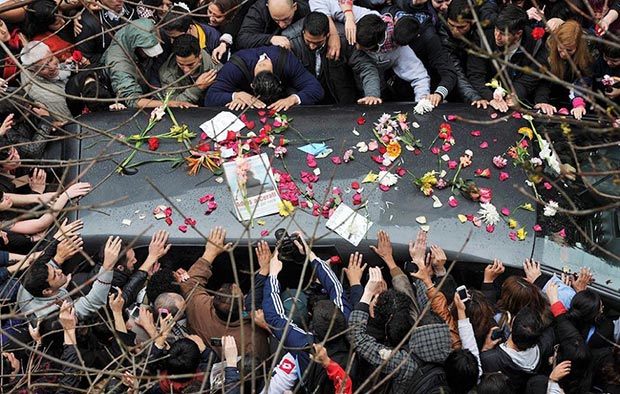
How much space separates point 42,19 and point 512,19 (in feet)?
13.2

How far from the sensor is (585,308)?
614cm

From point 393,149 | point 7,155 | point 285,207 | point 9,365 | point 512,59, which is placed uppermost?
point 512,59

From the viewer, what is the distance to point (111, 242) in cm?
627

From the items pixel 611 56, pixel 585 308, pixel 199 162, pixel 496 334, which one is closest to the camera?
pixel 585 308

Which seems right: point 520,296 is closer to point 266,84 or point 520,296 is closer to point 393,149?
point 393,149

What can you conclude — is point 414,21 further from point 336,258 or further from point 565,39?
point 336,258

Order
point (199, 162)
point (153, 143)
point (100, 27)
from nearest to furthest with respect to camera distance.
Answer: point (199, 162) → point (153, 143) → point (100, 27)

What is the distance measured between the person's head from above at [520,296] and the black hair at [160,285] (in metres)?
2.39

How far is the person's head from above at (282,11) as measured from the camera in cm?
778

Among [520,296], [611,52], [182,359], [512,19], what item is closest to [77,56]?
[182,359]

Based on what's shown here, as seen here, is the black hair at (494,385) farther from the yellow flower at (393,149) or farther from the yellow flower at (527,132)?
Answer: the yellow flower at (527,132)

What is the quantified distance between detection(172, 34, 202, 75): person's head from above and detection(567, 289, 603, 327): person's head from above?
351 cm

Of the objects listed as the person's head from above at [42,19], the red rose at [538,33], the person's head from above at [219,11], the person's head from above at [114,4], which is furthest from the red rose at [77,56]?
the red rose at [538,33]

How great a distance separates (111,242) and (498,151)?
9.80 feet
